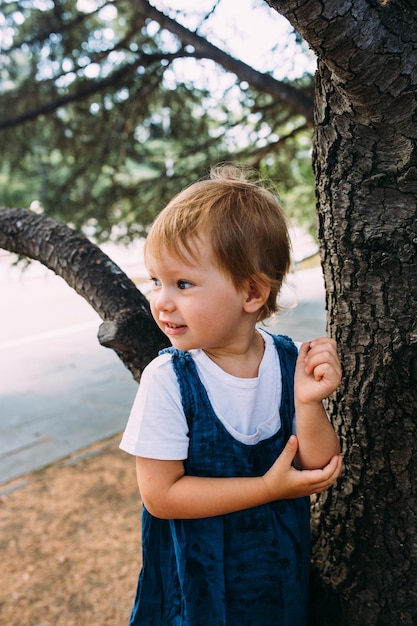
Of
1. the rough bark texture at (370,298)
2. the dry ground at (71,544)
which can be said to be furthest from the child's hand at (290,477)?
the dry ground at (71,544)

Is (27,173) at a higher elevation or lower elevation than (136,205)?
higher

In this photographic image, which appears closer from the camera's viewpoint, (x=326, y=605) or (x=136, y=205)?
(x=326, y=605)

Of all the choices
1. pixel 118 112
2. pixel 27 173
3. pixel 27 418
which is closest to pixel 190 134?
pixel 118 112

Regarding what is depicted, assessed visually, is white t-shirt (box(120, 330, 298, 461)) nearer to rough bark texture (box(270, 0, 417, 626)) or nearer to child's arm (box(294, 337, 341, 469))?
child's arm (box(294, 337, 341, 469))

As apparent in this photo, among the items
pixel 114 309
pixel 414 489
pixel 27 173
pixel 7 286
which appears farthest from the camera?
pixel 7 286

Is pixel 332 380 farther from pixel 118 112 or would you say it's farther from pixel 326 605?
pixel 118 112

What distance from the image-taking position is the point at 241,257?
3.97 feet

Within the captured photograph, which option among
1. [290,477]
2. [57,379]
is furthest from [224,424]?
[57,379]

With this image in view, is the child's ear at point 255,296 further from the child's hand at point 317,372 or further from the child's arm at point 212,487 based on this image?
the child's arm at point 212,487

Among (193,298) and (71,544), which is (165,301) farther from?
(71,544)

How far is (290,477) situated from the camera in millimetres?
1203

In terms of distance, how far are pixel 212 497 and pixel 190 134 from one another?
14.7ft

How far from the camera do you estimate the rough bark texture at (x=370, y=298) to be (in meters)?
1.11

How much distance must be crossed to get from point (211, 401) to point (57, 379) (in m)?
5.26
